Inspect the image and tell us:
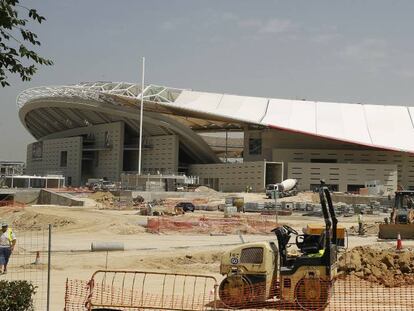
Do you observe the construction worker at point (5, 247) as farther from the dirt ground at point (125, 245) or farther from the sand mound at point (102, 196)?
the sand mound at point (102, 196)

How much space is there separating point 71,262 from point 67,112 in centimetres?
7789

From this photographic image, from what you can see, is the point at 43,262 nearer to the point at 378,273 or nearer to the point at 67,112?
the point at 378,273

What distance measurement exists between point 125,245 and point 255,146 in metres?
59.1

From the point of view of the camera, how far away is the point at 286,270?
1099 cm

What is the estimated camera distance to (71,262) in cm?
1989

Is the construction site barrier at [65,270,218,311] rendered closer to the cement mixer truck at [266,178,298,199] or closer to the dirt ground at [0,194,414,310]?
the dirt ground at [0,194,414,310]

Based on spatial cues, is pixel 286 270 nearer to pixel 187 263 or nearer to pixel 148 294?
pixel 148 294

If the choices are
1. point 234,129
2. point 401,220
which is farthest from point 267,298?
point 234,129

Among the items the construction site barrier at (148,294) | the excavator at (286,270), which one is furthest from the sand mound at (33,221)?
the excavator at (286,270)

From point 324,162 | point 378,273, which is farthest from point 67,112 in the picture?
point 378,273

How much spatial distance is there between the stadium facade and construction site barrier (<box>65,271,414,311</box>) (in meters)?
61.3

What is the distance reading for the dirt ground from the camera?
1883 centimetres

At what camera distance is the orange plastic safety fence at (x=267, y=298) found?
11.0 metres

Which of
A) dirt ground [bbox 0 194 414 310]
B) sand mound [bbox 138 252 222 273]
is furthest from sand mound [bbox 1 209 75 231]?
sand mound [bbox 138 252 222 273]
